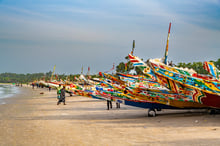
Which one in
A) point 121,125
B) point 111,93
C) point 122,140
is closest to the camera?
point 122,140

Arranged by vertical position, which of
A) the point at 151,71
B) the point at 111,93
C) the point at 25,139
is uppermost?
the point at 151,71

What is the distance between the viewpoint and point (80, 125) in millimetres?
13312

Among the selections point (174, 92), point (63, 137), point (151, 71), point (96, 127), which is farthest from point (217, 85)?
point (63, 137)

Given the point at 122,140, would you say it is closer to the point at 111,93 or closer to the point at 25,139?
the point at 25,139

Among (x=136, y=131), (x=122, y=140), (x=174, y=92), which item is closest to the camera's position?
(x=122, y=140)

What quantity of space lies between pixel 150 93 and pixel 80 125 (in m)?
4.41

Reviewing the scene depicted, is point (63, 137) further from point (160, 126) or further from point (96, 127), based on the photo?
point (160, 126)

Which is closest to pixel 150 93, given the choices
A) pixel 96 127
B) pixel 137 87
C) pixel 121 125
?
pixel 137 87

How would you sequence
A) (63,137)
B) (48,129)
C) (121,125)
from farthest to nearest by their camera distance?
(121,125) → (48,129) → (63,137)

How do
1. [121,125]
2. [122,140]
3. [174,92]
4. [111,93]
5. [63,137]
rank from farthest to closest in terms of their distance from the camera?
[111,93] → [174,92] → [121,125] → [63,137] → [122,140]

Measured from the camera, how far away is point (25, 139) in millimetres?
10016

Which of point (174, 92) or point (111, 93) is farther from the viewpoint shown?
point (111, 93)

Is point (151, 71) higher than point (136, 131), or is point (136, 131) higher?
point (151, 71)

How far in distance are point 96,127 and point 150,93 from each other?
13.9 ft
